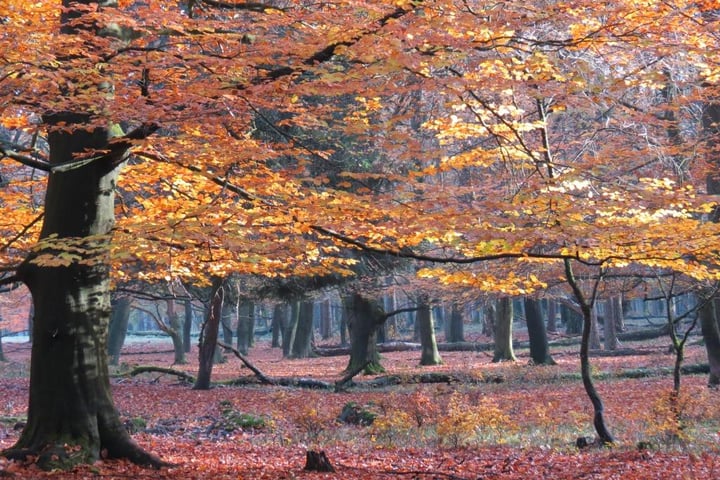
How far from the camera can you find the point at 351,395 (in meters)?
19.4

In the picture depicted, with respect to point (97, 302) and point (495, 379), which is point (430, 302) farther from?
point (97, 302)

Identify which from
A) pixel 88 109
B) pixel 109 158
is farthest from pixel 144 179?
pixel 88 109

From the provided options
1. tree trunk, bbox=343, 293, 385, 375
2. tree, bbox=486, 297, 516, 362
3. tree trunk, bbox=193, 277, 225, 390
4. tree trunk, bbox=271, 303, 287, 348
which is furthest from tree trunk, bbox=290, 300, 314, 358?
tree trunk, bbox=193, 277, 225, 390

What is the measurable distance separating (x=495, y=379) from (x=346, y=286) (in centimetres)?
557

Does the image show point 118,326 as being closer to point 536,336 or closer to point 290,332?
point 290,332

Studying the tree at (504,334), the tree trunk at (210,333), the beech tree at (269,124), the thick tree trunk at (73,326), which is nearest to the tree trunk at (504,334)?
the tree at (504,334)

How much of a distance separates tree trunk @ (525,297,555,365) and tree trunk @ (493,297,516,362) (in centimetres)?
162

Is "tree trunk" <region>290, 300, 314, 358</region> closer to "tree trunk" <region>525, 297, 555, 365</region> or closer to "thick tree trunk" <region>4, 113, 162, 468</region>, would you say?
"tree trunk" <region>525, 297, 555, 365</region>

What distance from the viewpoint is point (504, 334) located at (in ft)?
94.4

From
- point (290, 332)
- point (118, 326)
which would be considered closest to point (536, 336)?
point (290, 332)

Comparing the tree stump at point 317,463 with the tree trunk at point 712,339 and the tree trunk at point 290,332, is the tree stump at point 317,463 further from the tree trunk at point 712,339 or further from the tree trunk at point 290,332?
the tree trunk at point 290,332

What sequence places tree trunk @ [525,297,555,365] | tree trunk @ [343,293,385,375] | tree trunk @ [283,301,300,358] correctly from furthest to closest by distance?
1. tree trunk @ [283,301,300,358]
2. tree trunk @ [525,297,555,365]
3. tree trunk @ [343,293,385,375]

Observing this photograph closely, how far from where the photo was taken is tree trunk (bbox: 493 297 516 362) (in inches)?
1125

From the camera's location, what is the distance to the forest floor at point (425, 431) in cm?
854
